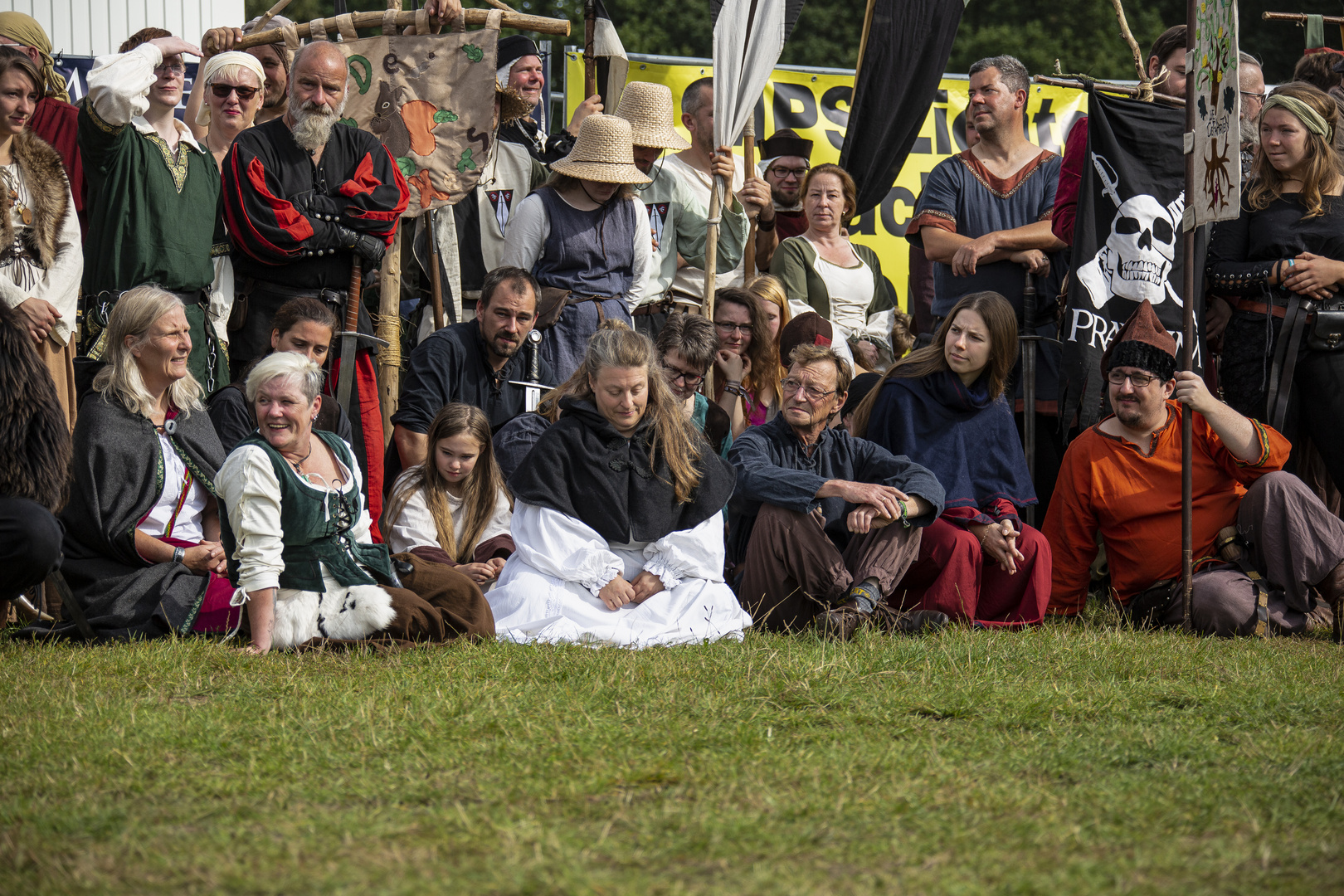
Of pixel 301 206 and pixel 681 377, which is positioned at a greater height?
pixel 301 206

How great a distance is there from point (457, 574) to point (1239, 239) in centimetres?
381

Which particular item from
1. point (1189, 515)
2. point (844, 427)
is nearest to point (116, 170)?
point (844, 427)

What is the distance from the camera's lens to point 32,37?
7.31 meters

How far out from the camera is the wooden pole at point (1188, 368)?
565 centimetres

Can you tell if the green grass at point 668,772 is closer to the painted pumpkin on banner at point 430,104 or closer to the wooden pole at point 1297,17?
the painted pumpkin on banner at point 430,104

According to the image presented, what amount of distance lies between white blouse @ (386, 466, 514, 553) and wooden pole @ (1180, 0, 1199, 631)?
8.90 feet

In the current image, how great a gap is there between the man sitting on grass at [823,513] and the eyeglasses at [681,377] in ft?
1.53

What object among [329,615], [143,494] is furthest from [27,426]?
[329,615]

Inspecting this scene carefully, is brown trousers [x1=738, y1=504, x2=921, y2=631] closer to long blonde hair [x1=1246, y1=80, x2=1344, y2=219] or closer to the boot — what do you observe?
the boot

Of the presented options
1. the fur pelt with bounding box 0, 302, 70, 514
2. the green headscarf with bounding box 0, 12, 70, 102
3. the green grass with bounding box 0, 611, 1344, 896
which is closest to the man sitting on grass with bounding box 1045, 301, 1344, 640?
the green grass with bounding box 0, 611, 1344, 896

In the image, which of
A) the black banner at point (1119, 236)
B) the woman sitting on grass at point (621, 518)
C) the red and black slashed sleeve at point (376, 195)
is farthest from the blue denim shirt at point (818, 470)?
the red and black slashed sleeve at point (376, 195)

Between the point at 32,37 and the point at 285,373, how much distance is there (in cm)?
365

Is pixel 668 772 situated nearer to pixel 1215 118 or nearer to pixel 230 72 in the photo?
pixel 1215 118

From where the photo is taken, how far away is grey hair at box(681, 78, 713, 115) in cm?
807
